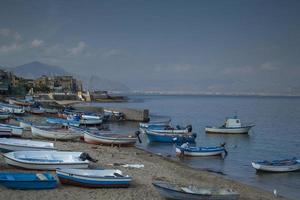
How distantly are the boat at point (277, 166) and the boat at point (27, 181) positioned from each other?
→ 614 inches

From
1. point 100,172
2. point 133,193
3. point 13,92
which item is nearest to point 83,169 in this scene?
point 100,172

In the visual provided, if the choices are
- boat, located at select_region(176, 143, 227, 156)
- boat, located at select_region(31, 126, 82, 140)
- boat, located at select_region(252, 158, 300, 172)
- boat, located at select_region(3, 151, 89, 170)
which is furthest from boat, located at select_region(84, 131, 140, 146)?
boat, located at select_region(3, 151, 89, 170)

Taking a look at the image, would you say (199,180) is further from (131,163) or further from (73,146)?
(73,146)

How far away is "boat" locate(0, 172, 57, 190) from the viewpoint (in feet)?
49.2

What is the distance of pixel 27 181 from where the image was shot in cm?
1512

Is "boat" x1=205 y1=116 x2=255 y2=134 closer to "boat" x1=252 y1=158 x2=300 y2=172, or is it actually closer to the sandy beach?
"boat" x1=252 y1=158 x2=300 y2=172

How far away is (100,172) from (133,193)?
1926 mm

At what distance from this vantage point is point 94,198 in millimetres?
14969

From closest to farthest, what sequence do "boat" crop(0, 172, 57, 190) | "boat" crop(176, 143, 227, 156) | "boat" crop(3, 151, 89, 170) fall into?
1. "boat" crop(0, 172, 57, 190)
2. "boat" crop(3, 151, 89, 170)
3. "boat" crop(176, 143, 227, 156)

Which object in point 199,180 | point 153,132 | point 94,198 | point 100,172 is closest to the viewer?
point 94,198

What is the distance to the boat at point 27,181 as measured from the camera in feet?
49.2

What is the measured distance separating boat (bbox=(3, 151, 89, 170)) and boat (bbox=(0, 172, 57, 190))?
88.6 inches

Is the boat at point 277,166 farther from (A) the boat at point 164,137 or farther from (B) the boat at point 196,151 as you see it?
(A) the boat at point 164,137

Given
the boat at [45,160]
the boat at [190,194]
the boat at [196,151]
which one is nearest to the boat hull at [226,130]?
the boat at [196,151]
